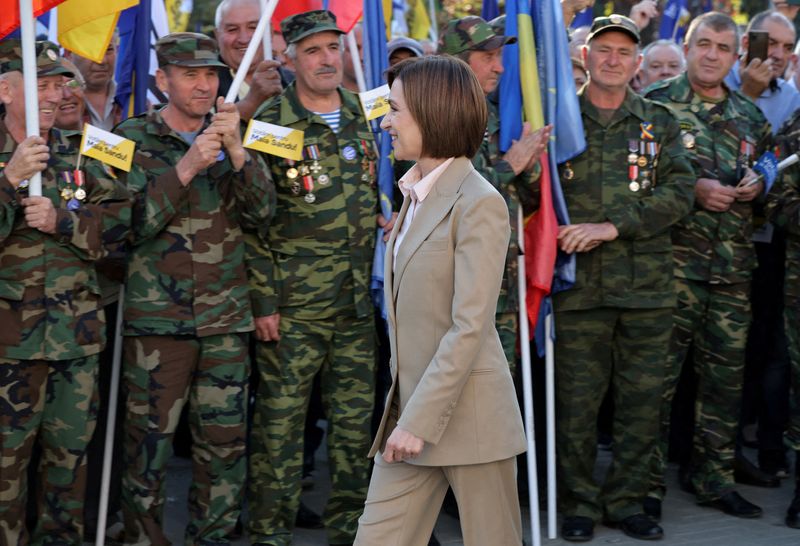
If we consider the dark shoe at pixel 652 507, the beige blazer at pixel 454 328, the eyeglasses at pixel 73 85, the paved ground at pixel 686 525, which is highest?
the eyeglasses at pixel 73 85

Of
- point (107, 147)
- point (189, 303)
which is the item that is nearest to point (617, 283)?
point (189, 303)

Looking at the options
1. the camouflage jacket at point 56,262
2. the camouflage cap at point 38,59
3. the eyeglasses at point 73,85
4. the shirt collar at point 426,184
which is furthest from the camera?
the eyeglasses at point 73,85

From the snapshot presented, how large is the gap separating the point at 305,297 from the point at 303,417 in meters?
0.63

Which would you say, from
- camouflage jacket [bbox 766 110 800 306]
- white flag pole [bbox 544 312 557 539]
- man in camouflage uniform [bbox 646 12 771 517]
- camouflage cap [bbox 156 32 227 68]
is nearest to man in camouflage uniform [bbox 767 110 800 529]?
camouflage jacket [bbox 766 110 800 306]

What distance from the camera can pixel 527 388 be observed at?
650 cm

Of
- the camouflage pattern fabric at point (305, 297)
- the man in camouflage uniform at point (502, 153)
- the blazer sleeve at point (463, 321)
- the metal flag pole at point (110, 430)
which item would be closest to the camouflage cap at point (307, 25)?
the camouflage pattern fabric at point (305, 297)

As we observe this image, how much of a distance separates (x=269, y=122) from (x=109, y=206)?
972 mm

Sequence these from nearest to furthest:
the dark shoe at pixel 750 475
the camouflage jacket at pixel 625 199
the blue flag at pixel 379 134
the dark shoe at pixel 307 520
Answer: the blue flag at pixel 379 134 < the camouflage jacket at pixel 625 199 < the dark shoe at pixel 307 520 < the dark shoe at pixel 750 475

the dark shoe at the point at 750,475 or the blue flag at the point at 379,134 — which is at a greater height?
the blue flag at the point at 379,134

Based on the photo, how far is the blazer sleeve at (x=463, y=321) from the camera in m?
3.86

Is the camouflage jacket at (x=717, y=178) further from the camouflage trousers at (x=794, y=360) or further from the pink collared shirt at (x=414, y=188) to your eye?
the pink collared shirt at (x=414, y=188)

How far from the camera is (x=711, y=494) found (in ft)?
23.6


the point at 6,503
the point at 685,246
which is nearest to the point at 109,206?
the point at 6,503

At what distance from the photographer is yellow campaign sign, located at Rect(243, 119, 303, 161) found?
6109 mm
